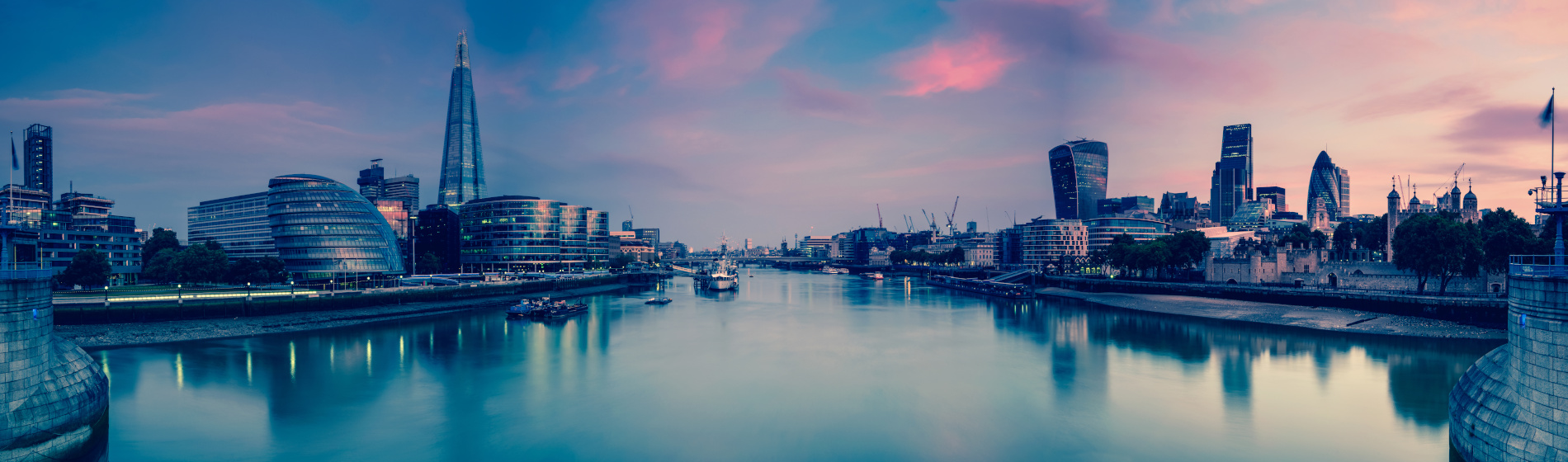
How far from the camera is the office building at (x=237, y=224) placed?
134m

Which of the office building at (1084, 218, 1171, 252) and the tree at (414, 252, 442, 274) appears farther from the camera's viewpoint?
the office building at (1084, 218, 1171, 252)

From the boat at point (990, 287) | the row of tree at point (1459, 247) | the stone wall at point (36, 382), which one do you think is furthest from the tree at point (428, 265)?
the row of tree at point (1459, 247)

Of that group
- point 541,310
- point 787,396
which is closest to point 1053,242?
point 541,310

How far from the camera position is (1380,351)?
41.7 meters

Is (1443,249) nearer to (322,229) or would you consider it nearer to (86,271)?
(322,229)

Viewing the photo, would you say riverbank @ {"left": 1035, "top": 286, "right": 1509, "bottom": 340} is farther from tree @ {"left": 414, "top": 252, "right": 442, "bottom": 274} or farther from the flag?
tree @ {"left": 414, "top": 252, "right": 442, "bottom": 274}

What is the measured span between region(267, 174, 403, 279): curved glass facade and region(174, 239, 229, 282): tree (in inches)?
265

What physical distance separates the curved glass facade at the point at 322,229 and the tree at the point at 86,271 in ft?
53.0

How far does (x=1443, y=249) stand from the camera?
52125 millimetres

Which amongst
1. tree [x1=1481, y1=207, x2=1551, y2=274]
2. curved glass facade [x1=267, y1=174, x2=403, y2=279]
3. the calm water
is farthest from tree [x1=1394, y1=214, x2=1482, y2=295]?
curved glass facade [x1=267, y1=174, x2=403, y2=279]

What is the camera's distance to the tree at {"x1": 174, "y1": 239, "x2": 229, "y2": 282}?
70.1m

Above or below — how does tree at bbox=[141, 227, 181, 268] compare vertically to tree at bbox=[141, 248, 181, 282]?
above

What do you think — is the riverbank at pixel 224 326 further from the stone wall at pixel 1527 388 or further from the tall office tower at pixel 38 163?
the tall office tower at pixel 38 163

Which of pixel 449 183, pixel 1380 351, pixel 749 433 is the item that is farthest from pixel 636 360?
pixel 449 183
